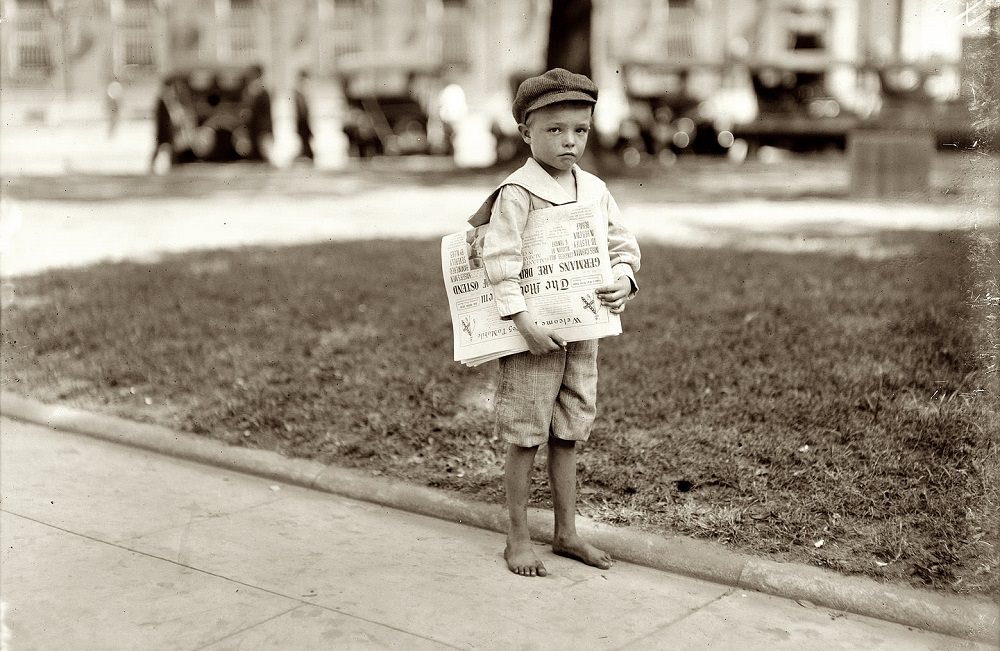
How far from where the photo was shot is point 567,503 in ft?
13.6

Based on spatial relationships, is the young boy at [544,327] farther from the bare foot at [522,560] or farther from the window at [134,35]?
the window at [134,35]

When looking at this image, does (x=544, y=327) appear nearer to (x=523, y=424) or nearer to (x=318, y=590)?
(x=523, y=424)

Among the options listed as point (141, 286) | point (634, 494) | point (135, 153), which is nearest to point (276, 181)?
point (135, 153)

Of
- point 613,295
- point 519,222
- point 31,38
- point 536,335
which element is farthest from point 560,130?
point 31,38

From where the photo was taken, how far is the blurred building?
24734 mm

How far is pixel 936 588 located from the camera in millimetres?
3764

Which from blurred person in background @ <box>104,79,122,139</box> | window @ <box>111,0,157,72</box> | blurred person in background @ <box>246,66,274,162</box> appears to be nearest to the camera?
blurred person in background @ <box>246,66,274,162</box>

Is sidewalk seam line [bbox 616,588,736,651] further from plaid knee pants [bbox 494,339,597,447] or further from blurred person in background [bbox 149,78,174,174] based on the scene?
blurred person in background [bbox 149,78,174,174]

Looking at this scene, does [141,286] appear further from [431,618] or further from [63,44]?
[63,44]

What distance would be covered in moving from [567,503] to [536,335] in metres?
0.72

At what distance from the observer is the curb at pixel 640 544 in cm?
367

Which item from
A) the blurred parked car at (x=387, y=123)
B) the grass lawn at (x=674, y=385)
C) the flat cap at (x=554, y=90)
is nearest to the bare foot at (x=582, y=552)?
the grass lawn at (x=674, y=385)

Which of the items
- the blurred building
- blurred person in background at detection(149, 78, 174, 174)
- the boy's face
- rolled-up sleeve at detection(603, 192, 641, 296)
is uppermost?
the blurred building

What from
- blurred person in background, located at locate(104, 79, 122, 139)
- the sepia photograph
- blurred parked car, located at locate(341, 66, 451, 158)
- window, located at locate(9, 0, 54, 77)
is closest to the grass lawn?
the sepia photograph
